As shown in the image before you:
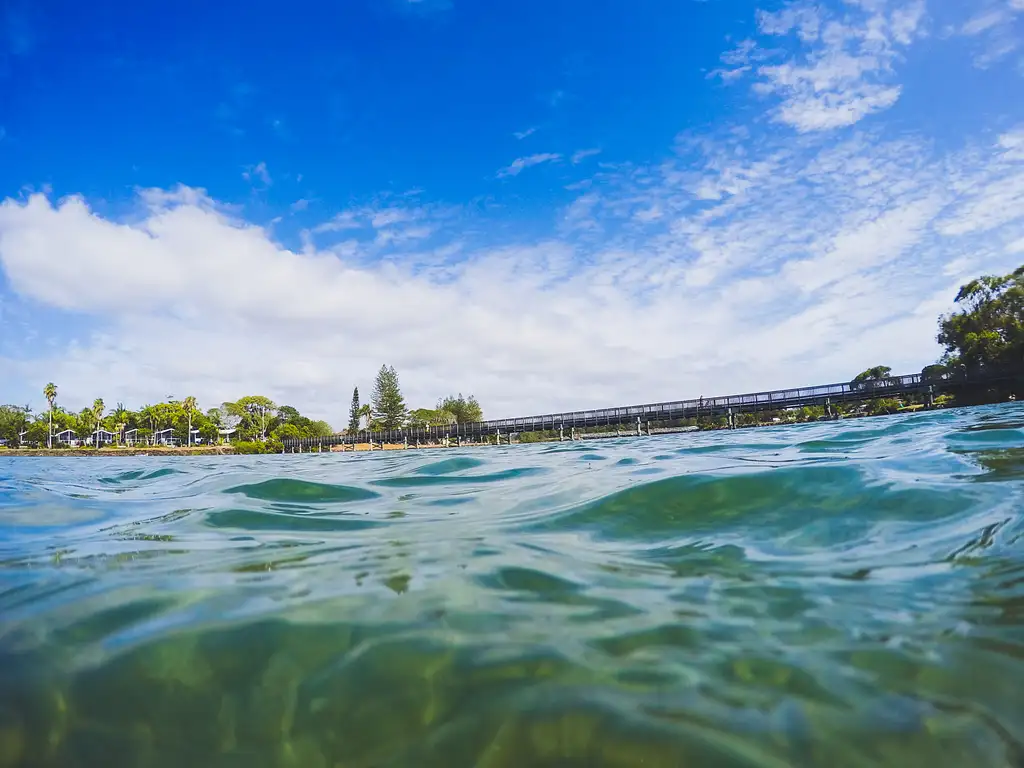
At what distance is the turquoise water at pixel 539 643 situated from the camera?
4.34 ft

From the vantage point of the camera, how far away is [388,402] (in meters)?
100

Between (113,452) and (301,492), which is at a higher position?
(301,492)

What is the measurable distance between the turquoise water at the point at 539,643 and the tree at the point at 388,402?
321 ft

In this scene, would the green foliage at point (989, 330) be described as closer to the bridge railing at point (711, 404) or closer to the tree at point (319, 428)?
the bridge railing at point (711, 404)

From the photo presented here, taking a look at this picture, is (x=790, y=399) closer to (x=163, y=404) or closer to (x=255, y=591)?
(x=255, y=591)

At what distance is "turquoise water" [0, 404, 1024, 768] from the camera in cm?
132

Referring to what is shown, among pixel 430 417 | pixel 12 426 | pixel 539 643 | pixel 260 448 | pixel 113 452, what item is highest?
pixel 12 426

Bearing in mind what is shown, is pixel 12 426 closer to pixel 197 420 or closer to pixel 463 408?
pixel 197 420

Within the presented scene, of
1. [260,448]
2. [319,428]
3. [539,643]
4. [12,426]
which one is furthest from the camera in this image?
[319,428]

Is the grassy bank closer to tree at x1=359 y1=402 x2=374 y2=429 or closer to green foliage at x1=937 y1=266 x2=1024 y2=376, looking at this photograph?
tree at x1=359 y1=402 x2=374 y2=429

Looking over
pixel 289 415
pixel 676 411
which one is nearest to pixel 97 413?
pixel 289 415

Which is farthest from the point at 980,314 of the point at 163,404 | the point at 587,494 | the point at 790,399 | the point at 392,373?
the point at 163,404

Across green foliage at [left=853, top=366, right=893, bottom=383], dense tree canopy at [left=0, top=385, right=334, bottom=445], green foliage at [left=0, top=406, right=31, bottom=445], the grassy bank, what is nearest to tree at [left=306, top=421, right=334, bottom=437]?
dense tree canopy at [left=0, top=385, right=334, bottom=445]

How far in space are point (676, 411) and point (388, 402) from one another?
6336 cm
